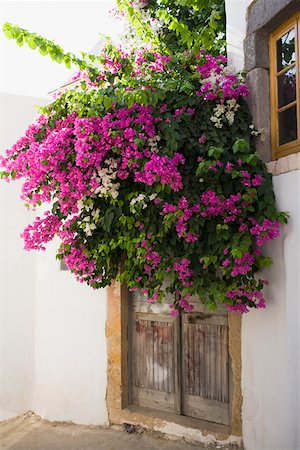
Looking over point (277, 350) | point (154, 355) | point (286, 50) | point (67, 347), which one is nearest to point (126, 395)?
point (154, 355)

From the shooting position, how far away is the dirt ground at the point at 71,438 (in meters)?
4.19

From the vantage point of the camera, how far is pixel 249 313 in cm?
365

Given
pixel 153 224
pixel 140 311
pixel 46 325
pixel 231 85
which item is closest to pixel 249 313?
pixel 153 224

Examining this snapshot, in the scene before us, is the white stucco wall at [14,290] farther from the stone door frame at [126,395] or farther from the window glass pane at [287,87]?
the window glass pane at [287,87]

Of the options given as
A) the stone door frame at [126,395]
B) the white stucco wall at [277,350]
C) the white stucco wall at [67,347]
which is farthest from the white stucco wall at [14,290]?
the white stucco wall at [277,350]

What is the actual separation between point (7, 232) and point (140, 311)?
2.24 m

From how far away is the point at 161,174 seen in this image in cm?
336

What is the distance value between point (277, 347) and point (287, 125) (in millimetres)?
1674

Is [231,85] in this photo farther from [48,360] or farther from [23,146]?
[48,360]

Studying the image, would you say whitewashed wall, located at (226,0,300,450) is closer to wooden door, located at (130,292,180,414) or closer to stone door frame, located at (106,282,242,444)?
stone door frame, located at (106,282,242,444)

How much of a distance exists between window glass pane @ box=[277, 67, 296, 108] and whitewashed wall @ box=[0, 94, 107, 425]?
269 centimetres

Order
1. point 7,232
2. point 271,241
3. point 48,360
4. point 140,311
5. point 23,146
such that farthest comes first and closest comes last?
1. point 7,232
2. point 48,360
3. point 140,311
4. point 23,146
5. point 271,241

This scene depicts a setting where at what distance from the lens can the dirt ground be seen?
165 inches

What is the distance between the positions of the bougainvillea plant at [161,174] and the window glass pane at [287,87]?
0.90 feet
